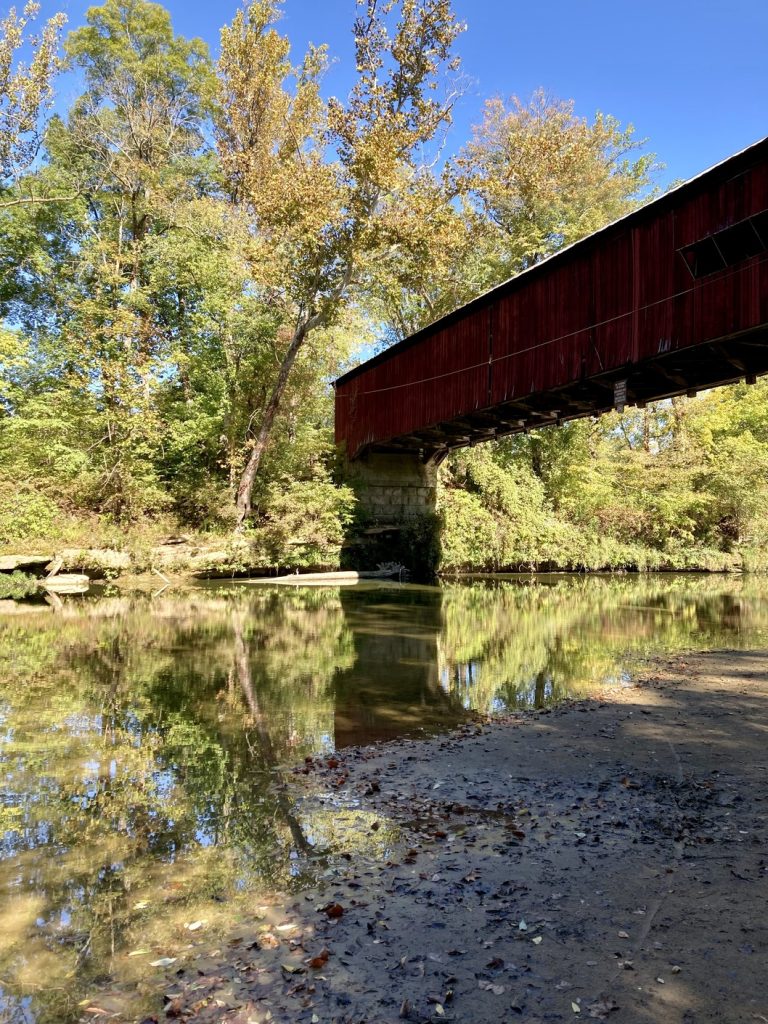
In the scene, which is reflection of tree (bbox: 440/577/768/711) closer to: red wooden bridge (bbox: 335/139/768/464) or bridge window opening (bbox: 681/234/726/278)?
red wooden bridge (bbox: 335/139/768/464)

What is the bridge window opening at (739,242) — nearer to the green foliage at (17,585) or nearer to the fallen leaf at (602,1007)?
the fallen leaf at (602,1007)

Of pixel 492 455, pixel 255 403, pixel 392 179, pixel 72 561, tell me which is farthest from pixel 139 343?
pixel 492 455

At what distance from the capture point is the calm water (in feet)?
10.2

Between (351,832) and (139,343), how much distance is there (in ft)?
71.1

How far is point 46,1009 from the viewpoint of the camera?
98.7 inches

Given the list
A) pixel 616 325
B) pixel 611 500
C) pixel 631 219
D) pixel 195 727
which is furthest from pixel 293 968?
pixel 611 500

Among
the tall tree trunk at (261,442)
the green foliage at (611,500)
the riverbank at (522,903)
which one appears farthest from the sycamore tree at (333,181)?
the riverbank at (522,903)

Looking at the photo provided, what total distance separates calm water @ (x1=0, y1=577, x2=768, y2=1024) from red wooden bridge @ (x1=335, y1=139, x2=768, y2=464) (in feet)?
17.9

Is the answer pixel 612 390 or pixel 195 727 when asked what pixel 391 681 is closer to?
pixel 195 727

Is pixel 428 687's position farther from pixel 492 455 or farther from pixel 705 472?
pixel 705 472

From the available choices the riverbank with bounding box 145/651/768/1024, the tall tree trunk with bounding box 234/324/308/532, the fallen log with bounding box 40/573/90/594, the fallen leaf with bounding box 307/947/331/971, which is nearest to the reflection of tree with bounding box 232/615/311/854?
the riverbank with bounding box 145/651/768/1024

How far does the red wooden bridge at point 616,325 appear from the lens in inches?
478

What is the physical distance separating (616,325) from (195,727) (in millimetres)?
12027

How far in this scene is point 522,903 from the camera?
3.21 meters
